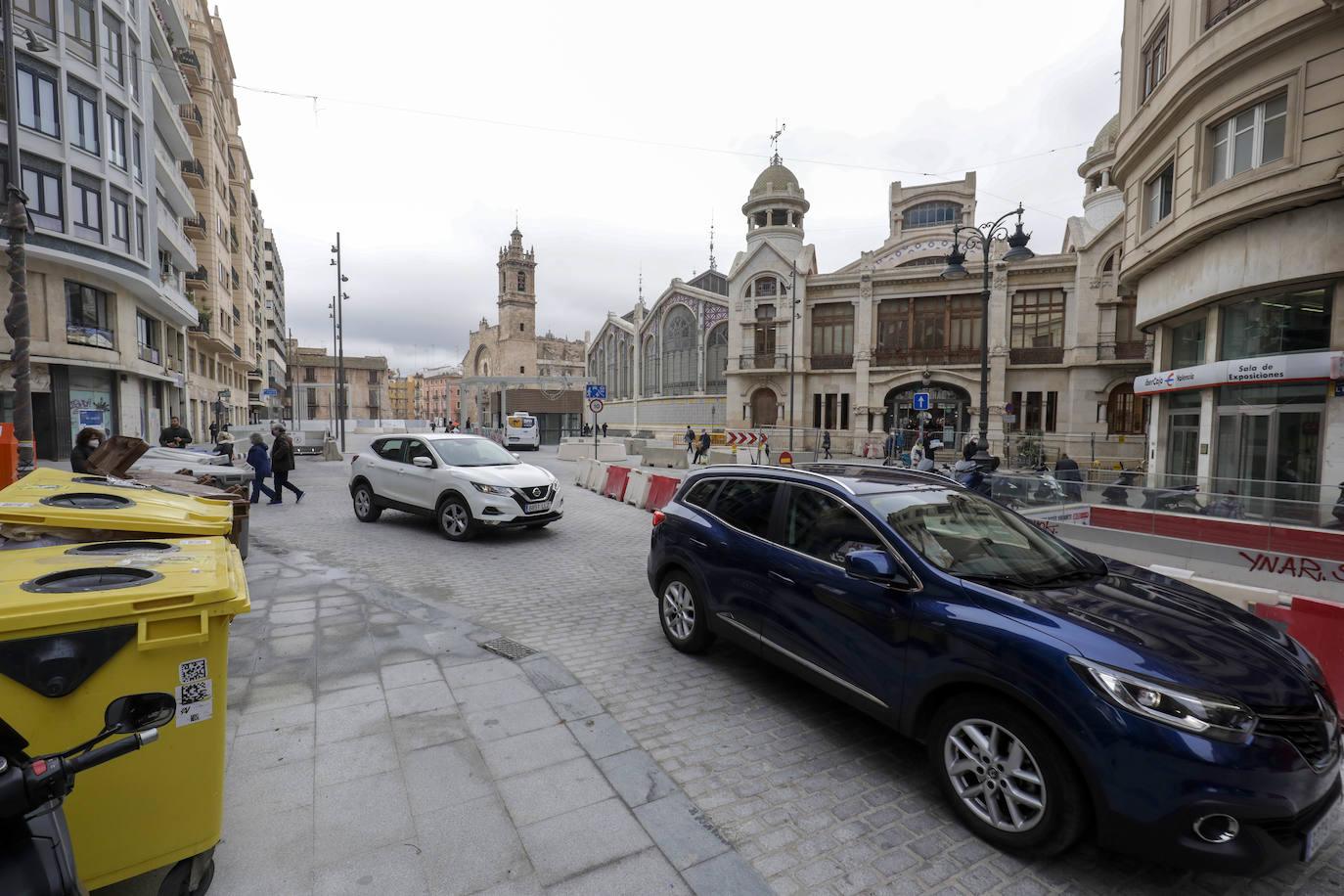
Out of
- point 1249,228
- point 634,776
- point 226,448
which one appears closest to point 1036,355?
point 1249,228

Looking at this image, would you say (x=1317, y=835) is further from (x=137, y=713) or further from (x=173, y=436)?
(x=173, y=436)

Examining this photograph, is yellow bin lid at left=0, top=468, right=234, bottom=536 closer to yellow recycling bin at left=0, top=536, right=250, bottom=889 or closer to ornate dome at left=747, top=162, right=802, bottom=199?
yellow recycling bin at left=0, top=536, right=250, bottom=889

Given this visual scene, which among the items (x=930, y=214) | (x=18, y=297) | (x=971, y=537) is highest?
(x=930, y=214)

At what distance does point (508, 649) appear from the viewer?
5.28m

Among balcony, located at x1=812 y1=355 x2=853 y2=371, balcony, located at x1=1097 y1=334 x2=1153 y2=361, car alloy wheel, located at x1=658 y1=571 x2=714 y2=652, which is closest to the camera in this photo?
car alloy wheel, located at x1=658 y1=571 x2=714 y2=652

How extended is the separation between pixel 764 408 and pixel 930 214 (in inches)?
814

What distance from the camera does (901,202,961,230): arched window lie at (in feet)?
149

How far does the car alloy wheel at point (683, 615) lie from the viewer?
5062 millimetres

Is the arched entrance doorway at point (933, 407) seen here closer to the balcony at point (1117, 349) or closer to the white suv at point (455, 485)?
the balcony at point (1117, 349)

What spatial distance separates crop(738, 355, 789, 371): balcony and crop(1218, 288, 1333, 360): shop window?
83.8 ft

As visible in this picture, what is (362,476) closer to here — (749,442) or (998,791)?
(998,791)

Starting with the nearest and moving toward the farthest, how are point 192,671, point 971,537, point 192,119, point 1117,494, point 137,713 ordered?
point 137,713 < point 192,671 < point 971,537 < point 1117,494 < point 192,119

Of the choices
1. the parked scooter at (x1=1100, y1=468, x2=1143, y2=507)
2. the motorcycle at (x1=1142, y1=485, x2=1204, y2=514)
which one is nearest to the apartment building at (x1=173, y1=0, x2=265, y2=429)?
the parked scooter at (x1=1100, y1=468, x2=1143, y2=507)

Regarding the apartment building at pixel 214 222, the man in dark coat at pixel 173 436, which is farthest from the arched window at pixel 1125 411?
the apartment building at pixel 214 222
